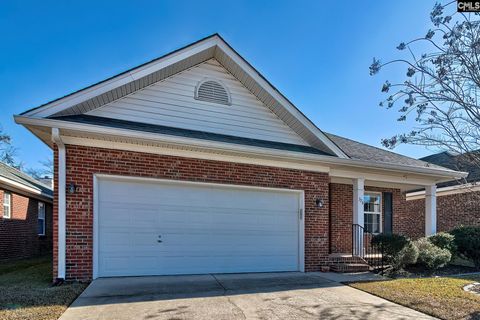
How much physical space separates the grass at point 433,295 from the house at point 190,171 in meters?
2.34

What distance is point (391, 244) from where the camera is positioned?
32.0ft

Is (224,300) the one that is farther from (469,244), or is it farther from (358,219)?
(469,244)

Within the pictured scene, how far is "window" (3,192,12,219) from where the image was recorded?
13130 millimetres

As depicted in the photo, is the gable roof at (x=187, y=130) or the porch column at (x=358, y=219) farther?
the porch column at (x=358, y=219)

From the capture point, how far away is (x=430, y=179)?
12453 mm

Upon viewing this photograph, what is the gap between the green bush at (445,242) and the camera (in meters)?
10.8

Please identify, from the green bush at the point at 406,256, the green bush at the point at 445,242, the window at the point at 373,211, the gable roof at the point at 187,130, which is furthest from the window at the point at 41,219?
the green bush at the point at 445,242

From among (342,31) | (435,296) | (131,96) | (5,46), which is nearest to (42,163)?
(5,46)

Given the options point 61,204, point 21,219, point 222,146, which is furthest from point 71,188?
point 21,219

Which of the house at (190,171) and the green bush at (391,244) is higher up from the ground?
the house at (190,171)

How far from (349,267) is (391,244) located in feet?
4.39

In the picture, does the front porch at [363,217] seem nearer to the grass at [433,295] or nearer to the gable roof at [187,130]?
the gable roof at [187,130]

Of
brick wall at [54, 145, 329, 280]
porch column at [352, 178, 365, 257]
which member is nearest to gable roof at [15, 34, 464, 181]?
brick wall at [54, 145, 329, 280]

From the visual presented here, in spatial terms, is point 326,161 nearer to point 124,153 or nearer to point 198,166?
point 198,166
